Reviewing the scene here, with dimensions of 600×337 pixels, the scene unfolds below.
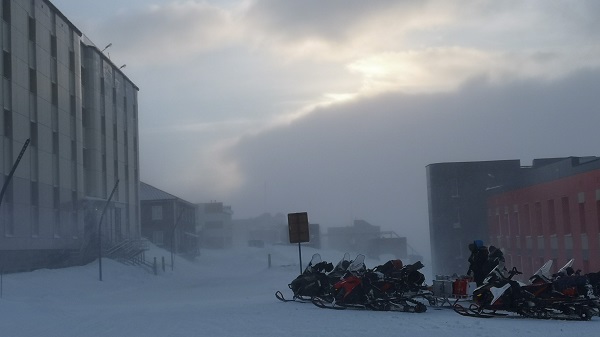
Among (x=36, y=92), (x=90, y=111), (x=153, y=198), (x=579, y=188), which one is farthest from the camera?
(x=153, y=198)

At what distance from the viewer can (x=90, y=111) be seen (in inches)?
2370

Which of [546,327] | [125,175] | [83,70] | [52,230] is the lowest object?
[546,327]

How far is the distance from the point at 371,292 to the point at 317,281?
341cm

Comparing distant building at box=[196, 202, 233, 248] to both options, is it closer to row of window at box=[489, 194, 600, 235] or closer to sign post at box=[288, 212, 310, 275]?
row of window at box=[489, 194, 600, 235]

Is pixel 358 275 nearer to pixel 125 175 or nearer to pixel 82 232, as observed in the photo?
pixel 82 232

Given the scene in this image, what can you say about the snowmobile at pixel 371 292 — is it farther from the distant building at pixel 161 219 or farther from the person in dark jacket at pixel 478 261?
the distant building at pixel 161 219

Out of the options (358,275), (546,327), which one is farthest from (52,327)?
(546,327)

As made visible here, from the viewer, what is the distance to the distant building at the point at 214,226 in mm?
134250

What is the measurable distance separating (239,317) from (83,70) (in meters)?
45.2

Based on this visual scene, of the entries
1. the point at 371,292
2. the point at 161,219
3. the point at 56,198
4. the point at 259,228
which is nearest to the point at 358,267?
the point at 371,292

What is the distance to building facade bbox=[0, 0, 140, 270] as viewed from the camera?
139ft

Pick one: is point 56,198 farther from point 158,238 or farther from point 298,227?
point 158,238

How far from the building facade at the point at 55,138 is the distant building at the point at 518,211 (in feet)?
78.6

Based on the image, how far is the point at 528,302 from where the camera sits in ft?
57.9
